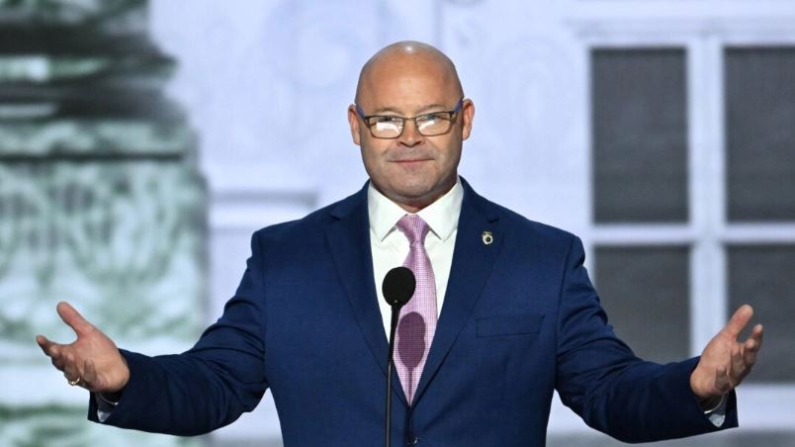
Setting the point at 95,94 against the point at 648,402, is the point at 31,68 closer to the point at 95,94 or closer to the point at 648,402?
the point at 95,94

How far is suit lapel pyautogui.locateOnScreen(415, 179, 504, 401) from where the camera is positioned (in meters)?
2.15

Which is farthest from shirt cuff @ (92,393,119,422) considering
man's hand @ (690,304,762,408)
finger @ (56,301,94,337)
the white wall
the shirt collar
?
the white wall

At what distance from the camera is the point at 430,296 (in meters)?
2.22

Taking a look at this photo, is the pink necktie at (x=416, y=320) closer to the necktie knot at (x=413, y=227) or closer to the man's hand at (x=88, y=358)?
the necktie knot at (x=413, y=227)

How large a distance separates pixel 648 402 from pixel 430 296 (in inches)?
13.6

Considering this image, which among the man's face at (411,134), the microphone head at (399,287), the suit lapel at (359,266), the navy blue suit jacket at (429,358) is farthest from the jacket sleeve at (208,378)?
the microphone head at (399,287)

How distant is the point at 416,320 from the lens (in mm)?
2203

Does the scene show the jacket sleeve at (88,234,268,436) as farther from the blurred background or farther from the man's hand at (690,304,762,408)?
the blurred background

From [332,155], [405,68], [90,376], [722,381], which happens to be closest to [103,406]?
[90,376]

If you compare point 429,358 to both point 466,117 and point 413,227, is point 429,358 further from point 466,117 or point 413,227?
point 466,117

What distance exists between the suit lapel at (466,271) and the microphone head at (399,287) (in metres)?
0.23

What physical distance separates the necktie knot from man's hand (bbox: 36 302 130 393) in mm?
453

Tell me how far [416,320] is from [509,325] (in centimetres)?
13

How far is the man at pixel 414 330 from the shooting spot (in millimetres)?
2146
